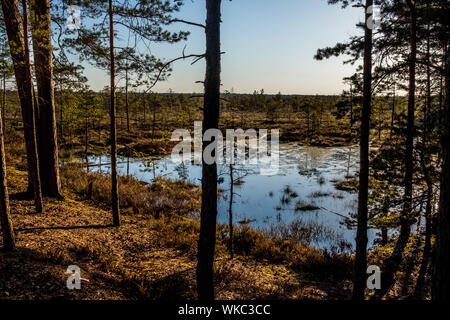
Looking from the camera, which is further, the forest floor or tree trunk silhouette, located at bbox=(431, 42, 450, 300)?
the forest floor

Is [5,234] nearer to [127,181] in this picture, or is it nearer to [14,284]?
[14,284]

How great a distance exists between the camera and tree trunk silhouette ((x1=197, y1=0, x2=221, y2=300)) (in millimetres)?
4629

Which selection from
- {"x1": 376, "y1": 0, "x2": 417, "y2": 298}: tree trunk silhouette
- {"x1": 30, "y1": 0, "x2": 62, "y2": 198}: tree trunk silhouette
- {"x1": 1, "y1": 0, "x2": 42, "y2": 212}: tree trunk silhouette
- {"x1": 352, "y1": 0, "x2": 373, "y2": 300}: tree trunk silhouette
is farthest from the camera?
{"x1": 30, "y1": 0, "x2": 62, "y2": 198}: tree trunk silhouette

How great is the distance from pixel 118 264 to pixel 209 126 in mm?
5220

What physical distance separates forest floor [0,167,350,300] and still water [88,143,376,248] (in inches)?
100

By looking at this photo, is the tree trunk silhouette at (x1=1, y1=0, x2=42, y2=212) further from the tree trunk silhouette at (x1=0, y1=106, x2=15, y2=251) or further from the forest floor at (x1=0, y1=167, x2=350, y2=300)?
the tree trunk silhouette at (x1=0, y1=106, x2=15, y2=251)

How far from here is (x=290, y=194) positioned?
808 inches

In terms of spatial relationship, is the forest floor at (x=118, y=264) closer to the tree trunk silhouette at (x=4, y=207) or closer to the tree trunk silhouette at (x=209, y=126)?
the tree trunk silhouette at (x=4, y=207)

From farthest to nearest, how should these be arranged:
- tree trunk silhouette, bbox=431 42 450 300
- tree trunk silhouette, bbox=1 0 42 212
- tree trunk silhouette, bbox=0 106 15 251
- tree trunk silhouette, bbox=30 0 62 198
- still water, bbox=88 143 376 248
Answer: still water, bbox=88 143 376 248 → tree trunk silhouette, bbox=30 0 62 198 → tree trunk silhouette, bbox=1 0 42 212 → tree trunk silhouette, bbox=0 106 15 251 → tree trunk silhouette, bbox=431 42 450 300

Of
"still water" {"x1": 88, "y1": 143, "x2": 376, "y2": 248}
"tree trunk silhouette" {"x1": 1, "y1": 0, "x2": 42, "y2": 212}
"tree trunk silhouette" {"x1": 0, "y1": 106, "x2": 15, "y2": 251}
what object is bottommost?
"still water" {"x1": 88, "y1": 143, "x2": 376, "y2": 248}

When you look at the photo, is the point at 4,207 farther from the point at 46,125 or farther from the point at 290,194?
the point at 290,194

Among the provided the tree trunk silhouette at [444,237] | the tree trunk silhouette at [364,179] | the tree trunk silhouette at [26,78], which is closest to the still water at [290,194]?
the tree trunk silhouette at [364,179]

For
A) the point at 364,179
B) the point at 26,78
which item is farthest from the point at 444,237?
the point at 26,78

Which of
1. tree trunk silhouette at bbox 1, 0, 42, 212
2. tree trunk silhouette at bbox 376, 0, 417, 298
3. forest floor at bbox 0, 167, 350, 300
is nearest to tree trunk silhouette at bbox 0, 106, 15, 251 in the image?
forest floor at bbox 0, 167, 350, 300
